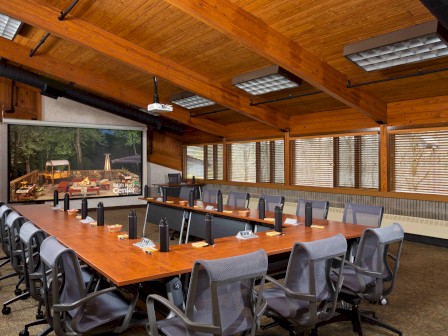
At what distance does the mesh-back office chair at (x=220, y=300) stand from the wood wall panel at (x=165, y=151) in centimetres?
1065

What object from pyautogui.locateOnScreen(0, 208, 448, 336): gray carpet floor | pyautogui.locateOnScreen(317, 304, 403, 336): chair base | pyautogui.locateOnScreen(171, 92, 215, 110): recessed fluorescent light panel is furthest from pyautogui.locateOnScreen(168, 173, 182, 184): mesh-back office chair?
pyautogui.locateOnScreen(317, 304, 403, 336): chair base

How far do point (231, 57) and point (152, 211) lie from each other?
11.3 feet

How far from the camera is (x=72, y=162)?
34.6ft

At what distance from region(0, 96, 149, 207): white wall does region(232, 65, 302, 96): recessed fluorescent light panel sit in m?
5.88

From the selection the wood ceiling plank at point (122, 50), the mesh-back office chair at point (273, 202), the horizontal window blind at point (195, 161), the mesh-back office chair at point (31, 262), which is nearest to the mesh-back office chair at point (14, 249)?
the mesh-back office chair at point (31, 262)

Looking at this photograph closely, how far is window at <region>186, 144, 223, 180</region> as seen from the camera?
11.6 metres

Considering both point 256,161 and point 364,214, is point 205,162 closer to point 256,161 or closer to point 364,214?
point 256,161

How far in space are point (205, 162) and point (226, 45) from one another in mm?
6758

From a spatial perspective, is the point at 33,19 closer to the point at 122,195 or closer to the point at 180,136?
the point at 122,195

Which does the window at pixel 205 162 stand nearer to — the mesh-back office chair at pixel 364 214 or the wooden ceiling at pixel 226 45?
the wooden ceiling at pixel 226 45

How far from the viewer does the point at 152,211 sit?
24.5 feet

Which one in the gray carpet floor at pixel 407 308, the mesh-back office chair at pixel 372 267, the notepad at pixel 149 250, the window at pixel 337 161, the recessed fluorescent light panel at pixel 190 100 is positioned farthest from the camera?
the recessed fluorescent light panel at pixel 190 100

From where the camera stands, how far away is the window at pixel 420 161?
20.8 feet

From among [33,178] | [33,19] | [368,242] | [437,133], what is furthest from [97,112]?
[368,242]
